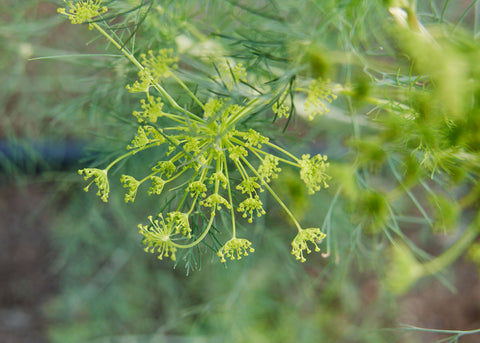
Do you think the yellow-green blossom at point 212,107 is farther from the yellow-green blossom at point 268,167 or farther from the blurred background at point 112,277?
the blurred background at point 112,277

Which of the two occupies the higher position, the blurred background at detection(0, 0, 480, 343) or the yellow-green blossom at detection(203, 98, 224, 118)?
the yellow-green blossom at detection(203, 98, 224, 118)

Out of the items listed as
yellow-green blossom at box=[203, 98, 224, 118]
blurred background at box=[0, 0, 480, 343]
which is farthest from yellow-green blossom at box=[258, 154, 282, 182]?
blurred background at box=[0, 0, 480, 343]

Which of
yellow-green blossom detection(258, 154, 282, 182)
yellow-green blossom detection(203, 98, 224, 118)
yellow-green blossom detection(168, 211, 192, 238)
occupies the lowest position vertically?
yellow-green blossom detection(168, 211, 192, 238)

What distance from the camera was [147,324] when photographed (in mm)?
2096

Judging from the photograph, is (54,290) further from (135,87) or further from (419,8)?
(419,8)

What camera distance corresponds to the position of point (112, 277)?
196cm

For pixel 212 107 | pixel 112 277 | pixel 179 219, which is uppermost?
pixel 212 107

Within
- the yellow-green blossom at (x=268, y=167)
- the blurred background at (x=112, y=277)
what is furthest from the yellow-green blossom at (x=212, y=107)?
the blurred background at (x=112, y=277)

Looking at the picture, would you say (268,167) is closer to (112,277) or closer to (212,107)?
(212,107)

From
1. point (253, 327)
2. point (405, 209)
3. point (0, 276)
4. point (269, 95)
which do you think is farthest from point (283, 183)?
point (0, 276)

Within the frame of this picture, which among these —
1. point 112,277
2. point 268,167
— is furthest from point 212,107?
point 112,277

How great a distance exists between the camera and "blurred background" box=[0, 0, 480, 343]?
1.76 m

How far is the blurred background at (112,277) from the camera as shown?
5.79ft

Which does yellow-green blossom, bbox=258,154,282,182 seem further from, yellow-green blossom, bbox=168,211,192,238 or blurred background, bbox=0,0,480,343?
blurred background, bbox=0,0,480,343
